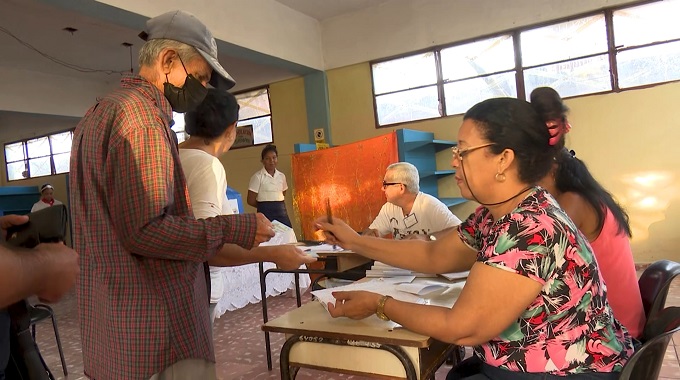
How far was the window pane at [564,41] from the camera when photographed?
5215 mm

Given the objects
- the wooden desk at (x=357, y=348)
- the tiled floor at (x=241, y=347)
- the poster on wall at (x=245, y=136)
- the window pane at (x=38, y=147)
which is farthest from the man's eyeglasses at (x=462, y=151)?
the window pane at (x=38, y=147)

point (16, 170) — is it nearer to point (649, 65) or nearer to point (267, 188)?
point (267, 188)

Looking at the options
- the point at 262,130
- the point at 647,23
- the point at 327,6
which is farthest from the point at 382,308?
the point at 262,130

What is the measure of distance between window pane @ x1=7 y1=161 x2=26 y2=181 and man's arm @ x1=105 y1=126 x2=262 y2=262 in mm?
11306

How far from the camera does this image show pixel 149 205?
3.28ft

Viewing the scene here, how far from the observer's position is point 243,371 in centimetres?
288

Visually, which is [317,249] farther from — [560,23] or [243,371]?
[560,23]

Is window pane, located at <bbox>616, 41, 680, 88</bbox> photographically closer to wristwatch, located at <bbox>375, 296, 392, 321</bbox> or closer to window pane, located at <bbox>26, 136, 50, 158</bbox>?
wristwatch, located at <bbox>375, 296, 392, 321</bbox>

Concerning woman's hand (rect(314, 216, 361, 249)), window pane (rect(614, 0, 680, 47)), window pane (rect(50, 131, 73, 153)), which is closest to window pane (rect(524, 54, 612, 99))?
window pane (rect(614, 0, 680, 47))

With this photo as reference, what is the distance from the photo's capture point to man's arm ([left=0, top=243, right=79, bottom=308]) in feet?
2.19

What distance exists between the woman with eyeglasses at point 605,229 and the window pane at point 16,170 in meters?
11.6

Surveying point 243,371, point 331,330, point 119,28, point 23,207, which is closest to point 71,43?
point 119,28

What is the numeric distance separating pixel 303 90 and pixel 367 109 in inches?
45.6

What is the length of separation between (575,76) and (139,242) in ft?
18.1
